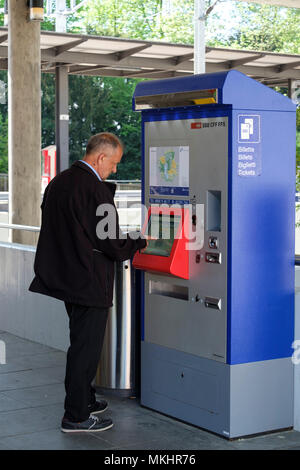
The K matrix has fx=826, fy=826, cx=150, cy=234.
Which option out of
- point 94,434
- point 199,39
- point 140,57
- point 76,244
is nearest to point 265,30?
point 140,57

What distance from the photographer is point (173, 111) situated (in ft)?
16.9

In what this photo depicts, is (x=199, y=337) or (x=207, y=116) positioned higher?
(x=207, y=116)

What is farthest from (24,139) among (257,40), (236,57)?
(257,40)

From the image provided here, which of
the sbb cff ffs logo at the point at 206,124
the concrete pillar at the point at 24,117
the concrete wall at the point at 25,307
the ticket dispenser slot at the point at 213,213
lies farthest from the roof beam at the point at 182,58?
the ticket dispenser slot at the point at 213,213

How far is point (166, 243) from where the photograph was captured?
5145 millimetres

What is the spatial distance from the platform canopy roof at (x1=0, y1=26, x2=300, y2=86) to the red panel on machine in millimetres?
7717

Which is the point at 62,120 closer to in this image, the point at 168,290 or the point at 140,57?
the point at 140,57

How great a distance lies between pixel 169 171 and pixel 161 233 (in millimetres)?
394

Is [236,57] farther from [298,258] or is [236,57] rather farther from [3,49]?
[298,258]

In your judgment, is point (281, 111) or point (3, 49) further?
point (3, 49)

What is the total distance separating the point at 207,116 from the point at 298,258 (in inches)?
43.4

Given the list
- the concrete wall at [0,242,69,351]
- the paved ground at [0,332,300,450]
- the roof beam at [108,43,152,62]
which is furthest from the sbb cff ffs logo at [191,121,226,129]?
the roof beam at [108,43,152,62]
